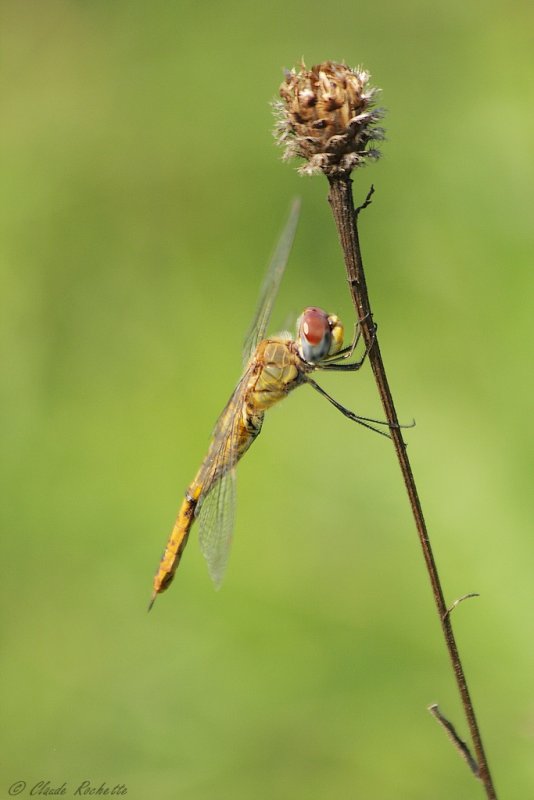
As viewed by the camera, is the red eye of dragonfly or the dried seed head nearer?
the dried seed head

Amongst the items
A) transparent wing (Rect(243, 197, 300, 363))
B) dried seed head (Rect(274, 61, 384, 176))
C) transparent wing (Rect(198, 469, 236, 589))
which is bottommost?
transparent wing (Rect(198, 469, 236, 589))

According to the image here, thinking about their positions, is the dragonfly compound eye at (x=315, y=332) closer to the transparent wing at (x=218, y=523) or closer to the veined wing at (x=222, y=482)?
the veined wing at (x=222, y=482)

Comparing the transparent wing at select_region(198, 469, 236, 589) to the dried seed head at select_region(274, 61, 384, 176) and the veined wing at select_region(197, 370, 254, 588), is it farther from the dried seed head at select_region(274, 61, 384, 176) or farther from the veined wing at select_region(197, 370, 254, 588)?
the dried seed head at select_region(274, 61, 384, 176)

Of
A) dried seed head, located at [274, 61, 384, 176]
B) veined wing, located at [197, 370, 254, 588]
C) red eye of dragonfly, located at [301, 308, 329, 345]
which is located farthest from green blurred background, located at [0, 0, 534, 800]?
dried seed head, located at [274, 61, 384, 176]

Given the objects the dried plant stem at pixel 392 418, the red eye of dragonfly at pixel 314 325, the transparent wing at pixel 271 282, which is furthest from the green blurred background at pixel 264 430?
the dried plant stem at pixel 392 418

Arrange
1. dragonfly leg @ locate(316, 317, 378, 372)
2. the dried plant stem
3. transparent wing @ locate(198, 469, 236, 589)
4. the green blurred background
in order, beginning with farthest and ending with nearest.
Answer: the green blurred background
transparent wing @ locate(198, 469, 236, 589)
dragonfly leg @ locate(316, 317, 378, 372)
the dried plant stem

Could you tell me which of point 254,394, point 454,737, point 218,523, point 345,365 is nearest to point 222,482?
point 218,523

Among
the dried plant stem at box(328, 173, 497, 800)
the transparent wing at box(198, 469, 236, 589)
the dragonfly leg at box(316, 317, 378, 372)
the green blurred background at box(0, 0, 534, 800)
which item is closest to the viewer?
the dried plant stem at box(328, 173, 497, 800)

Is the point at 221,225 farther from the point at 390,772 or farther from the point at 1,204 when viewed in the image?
the point at 390,772

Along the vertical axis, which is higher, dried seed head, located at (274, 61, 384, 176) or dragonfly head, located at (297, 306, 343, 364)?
dried seed head, located at (274, 61, 384, 176)
